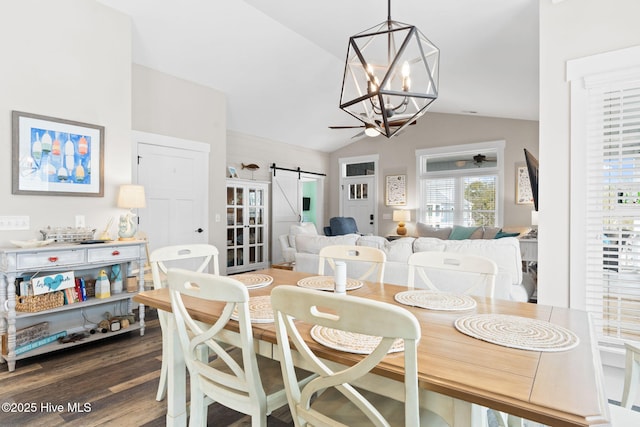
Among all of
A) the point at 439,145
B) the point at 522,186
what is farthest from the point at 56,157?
the point at 522,186

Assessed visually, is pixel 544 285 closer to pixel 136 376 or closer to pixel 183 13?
pixel 136 376

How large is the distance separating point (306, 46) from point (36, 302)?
415 centimetres

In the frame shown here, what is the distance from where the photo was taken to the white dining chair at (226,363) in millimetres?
1236

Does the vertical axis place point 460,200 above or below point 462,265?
above

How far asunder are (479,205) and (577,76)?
16.0 feet

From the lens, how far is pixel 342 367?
3.94 ft

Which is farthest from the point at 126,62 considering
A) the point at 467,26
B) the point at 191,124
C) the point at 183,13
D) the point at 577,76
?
the point at 577,76

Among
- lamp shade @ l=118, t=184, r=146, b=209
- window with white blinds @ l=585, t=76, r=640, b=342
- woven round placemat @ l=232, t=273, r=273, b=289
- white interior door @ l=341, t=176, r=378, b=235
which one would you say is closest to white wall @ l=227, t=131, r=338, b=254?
white interior door @ l=341, t=176, r=378, b=235

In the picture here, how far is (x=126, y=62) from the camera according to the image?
355cm

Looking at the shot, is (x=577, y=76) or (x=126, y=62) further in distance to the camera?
(x=126, y=62)

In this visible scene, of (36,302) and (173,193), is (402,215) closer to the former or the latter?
(173,193)

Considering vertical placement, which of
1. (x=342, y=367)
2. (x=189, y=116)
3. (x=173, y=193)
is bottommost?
(x=342, y=367)

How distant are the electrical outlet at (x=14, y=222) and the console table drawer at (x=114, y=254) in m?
0.55

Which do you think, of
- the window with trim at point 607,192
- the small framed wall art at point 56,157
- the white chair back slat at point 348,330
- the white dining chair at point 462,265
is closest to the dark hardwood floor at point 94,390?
the white chair back slat at point 348,330
